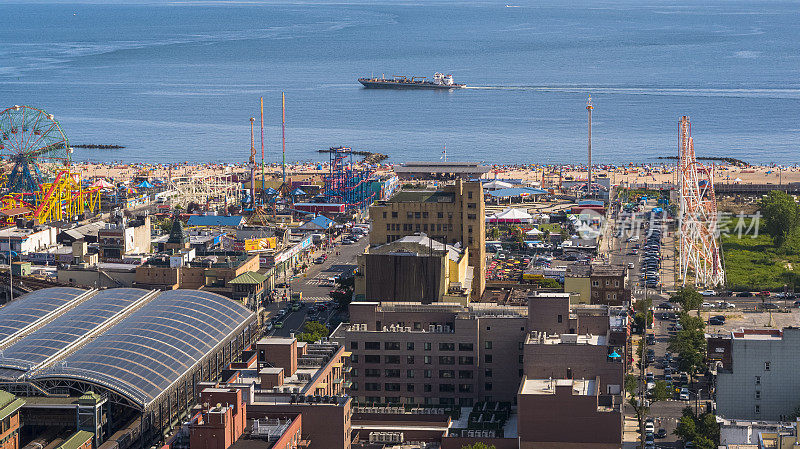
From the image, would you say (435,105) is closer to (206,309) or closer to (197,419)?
(206,309)

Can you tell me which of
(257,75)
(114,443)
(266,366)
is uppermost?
(257,75)

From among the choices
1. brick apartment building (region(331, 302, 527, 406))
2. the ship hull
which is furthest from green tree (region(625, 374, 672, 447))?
the ship hull

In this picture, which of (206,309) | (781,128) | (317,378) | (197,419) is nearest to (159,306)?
(206,309)

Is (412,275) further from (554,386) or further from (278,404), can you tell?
(278,404)

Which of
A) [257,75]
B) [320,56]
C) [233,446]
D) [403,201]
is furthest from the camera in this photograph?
[320,56]

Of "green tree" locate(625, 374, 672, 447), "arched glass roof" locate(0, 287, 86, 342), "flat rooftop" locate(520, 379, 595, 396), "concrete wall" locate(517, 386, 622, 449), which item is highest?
"arched glass roof" locate(0, 287, 86, 342)

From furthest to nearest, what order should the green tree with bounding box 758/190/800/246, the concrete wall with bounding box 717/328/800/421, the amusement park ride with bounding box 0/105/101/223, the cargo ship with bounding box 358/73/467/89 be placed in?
the cargo ship with bounding box 358/73/467/89, the amusement park ride with bounding box 0/105/101/223, the green tree with bounding box 758/190/800/246, the concrete wall with bounding box 717/328/800/421

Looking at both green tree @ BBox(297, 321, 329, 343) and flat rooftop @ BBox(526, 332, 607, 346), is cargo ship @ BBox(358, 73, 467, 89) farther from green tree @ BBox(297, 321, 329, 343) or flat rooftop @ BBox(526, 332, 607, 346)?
flat rooftop @ BBox(526, 332, 607, 346)
